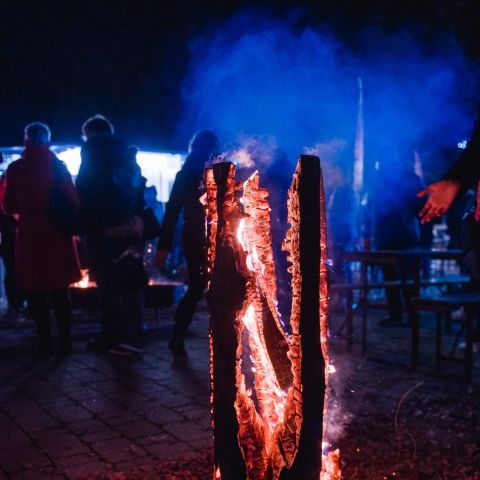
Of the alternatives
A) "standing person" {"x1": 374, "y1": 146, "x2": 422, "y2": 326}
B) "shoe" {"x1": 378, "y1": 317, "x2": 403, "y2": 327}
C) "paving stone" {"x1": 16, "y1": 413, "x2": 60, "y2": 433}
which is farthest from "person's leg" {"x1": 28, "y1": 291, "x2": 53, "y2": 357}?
"standing person" {"x1": 374, "y1": 146, "x2": 422, "y2": 326}

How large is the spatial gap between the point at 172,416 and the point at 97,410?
0.61 metres

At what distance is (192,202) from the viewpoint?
614 cm

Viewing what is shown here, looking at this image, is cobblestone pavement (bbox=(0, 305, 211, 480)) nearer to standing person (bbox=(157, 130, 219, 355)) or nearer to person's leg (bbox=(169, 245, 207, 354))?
person's leg (bbox=(169, 245, 207, 354))

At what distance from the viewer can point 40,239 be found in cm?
629

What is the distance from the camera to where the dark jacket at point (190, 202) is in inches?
239

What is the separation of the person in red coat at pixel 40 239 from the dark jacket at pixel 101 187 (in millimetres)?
289

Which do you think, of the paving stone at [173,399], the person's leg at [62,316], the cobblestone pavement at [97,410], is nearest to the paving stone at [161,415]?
the cobblestone pavement at [97,410]

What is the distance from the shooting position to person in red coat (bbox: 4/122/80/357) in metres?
6.24

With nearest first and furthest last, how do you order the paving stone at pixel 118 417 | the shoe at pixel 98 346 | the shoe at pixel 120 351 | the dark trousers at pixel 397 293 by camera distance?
the paving stone at pixel 118 417 → the shoe at pixel 120 351 → the shoe at pixel 98 346 → the dark trousers at pixel 397 293

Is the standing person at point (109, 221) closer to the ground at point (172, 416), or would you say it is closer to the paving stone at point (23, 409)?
the ground at point (172, 416)

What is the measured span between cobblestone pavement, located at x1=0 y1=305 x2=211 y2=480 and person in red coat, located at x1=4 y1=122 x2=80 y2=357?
1.83 feet

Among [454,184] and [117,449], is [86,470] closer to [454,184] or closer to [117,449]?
[117,449]

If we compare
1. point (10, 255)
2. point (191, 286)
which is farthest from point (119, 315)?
point (10, 255)

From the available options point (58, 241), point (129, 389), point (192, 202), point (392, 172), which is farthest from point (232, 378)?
point (392, 172)
